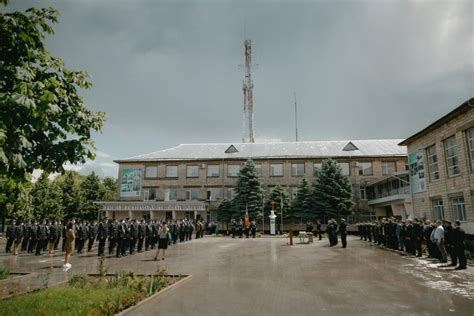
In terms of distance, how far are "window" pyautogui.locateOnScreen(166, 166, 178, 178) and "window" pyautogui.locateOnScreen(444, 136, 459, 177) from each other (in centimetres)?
3412

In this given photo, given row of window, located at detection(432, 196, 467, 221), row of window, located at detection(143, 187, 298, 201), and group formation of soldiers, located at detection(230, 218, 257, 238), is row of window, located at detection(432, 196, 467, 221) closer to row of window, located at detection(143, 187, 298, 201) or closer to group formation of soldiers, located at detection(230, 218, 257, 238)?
group formation of soldiers, located at detection(230, 218, 257, 238)

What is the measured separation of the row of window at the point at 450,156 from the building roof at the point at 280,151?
62.7 feet

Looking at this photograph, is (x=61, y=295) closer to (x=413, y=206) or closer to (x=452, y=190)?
(x=452, y=190)

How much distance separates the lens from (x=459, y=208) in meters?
21.5

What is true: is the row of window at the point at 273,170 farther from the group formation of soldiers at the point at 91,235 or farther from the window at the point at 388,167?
the group formation of soldiers at the point at 91,235

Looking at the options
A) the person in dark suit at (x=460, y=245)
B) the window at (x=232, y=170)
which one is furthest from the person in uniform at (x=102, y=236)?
the window at (x=232, y=170)

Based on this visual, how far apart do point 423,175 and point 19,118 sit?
94.2 feet

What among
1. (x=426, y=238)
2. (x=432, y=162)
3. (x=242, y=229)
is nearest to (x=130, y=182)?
(x=242, y=229)

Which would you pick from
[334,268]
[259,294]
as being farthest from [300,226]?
[259,294]

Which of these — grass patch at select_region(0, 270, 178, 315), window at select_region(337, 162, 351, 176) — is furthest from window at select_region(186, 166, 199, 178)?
grass patch at select_region(0, 270, 178, 315)

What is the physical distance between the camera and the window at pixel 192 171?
46781 millimetres

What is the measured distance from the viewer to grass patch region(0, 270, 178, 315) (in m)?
6.41

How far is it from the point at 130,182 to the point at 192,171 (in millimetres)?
9281

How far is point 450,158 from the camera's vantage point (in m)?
22.6
